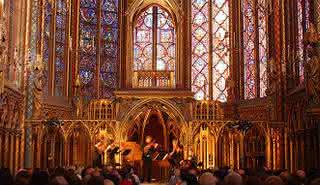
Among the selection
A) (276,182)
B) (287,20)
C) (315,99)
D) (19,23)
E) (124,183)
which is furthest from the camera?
(287,20)

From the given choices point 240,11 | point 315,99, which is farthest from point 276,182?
point 240,11

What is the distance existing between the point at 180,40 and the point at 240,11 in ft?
15.6

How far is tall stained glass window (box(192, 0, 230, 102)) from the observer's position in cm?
3825

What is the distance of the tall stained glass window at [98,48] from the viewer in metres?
37.3

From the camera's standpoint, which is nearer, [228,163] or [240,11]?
[228,163]

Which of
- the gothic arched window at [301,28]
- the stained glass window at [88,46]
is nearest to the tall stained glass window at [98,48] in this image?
the stained glass window at [88,46]

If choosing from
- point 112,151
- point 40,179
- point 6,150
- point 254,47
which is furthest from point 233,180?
point 254,47

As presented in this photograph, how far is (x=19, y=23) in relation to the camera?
2783 centimetres

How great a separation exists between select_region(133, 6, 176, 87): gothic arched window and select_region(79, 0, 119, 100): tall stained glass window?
5.23ft

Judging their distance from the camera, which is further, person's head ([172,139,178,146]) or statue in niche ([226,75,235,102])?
statue in niche ([226,75,235,102])

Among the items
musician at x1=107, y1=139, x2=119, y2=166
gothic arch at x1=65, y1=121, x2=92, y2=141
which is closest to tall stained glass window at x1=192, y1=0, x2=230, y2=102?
musician at x1=107, y1=139, x2=119, y2=166

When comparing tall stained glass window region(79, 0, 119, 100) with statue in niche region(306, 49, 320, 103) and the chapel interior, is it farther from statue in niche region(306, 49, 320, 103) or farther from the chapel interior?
statue in niche region(306, 49, 320, 103)

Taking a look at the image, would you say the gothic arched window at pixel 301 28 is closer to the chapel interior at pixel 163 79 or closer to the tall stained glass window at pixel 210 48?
the chapel interior at pixel 163 79

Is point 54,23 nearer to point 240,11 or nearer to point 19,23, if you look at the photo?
point 19,23
